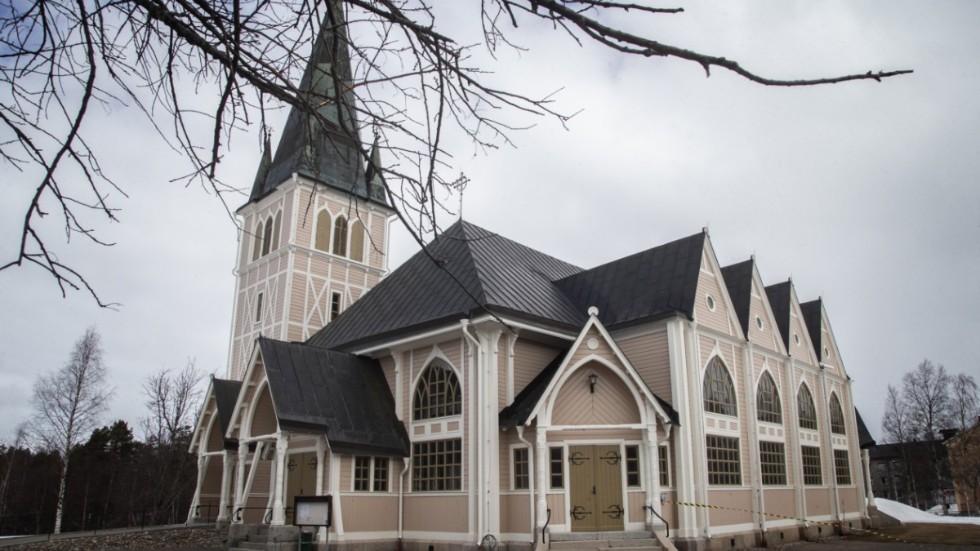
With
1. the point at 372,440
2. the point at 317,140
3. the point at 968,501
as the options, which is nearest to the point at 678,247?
the point at 372,440

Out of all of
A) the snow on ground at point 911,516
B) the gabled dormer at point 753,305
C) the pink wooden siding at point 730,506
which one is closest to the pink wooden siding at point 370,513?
the pink wooden siding at point 730,506

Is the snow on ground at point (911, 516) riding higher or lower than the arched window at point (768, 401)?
lower

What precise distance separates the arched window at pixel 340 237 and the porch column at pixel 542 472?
703 inches

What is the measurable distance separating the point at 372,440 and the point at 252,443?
3.27 m

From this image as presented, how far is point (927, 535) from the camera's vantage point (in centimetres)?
2358

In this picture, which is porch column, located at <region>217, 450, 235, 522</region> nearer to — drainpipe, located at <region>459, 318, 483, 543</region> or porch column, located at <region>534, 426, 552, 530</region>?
drainpipe, located at <region>459, 318, 483, 543</region>

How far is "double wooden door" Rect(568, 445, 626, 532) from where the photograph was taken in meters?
16.2

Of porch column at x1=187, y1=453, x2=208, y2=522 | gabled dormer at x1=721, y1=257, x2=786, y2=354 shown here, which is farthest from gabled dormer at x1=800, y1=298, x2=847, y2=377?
porch column at x1=187, y1=453, x2=208, y2=522

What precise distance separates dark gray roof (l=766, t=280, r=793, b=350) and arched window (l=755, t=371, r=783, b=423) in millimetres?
2134

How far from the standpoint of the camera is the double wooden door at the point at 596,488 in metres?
16.2

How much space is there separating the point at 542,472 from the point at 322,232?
18.4 metres

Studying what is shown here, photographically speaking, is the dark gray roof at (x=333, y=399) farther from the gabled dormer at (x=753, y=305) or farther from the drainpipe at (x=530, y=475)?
the gabled dormer at (x=753, y=305)

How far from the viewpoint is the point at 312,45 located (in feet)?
12.3

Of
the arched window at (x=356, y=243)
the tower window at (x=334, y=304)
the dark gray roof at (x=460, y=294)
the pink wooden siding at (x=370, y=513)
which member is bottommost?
the pink wooden siding at (x=370, y=513)
